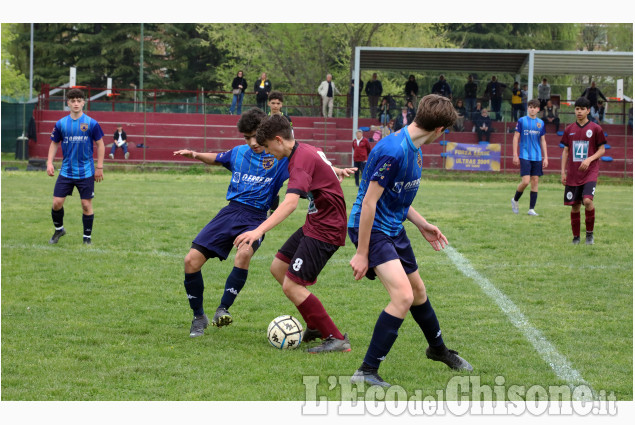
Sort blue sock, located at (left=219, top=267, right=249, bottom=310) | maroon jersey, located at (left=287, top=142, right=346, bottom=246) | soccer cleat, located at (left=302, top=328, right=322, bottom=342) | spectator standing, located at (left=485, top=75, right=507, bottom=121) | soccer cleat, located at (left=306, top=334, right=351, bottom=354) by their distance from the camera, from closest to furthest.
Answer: maroon jersey, located at (left=287, top=142, right=346, bottom=246) → soccer cleat, located at (left=306, top=334, right=351, bottom=354) → soccer cleat, located at (left=302, top=328, right=322, bottom=342) → blue sock, located at (left=219, top=267, right=249, bottom=310) → spectator standing, located at (left=485, top=75, right=507, bottom=121)

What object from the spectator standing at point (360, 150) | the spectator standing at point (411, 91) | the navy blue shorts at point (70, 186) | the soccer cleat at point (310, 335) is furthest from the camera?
the spectator standing at point (411, 91)

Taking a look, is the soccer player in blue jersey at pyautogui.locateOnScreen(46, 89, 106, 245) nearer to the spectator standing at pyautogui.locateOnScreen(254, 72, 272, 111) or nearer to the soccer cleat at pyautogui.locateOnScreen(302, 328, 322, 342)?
the soccer cleat at pyautogui.locateOnScreen(302, 328, 322, 342)

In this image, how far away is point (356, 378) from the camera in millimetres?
4691

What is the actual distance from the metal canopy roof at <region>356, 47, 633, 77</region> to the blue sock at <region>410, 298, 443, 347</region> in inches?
899

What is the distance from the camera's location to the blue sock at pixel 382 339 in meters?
4.70

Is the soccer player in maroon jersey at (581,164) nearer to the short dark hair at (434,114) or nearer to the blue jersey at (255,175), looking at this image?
the blue jersey at (255,175)

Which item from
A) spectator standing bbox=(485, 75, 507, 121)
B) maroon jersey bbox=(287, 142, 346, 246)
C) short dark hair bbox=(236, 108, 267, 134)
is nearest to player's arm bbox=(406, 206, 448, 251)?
maroon jersey bbox=(287, 142, 346, 246)

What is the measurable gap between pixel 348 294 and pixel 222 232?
183 cm

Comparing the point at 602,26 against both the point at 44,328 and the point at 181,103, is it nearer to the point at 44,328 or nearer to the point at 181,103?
the point at 181,103

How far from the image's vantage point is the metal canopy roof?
91.9 ft

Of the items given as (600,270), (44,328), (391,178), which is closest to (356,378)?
(391,178)

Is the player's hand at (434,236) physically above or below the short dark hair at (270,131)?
below

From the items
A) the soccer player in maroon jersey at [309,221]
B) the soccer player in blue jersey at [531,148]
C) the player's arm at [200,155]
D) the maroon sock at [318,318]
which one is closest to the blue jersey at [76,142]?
the player's arm at [200,155]

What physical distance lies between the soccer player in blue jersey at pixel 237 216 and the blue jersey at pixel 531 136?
8881 millimetres
